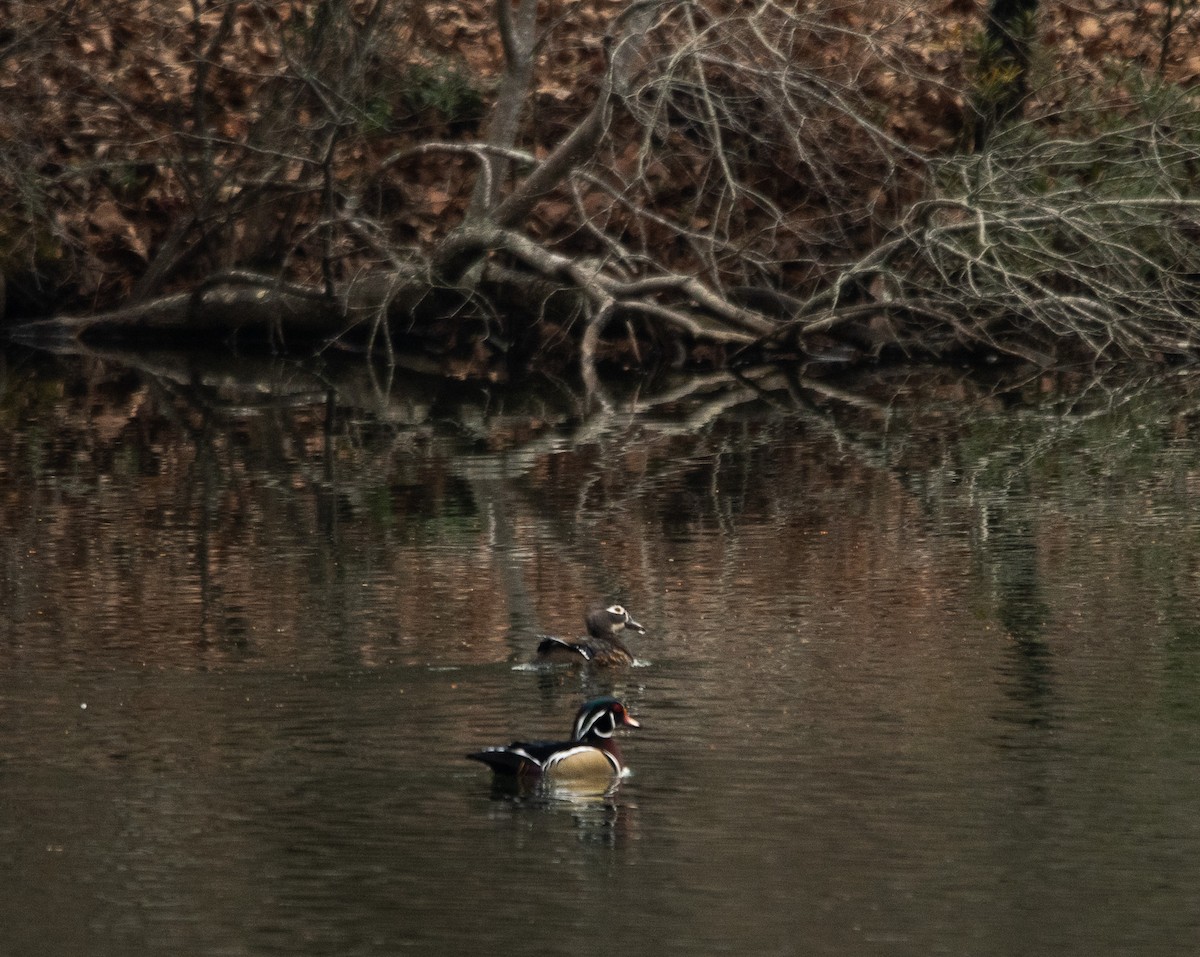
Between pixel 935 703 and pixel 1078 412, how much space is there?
40.2 ft

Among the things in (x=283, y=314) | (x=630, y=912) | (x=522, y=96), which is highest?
(x=522, y=96)

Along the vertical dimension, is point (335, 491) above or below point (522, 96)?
below

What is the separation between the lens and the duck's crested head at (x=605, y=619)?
1050 cm

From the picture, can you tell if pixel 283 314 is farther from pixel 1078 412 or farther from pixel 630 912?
pixel 630 912

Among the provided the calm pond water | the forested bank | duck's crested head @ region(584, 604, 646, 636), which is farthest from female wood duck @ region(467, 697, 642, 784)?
the forested bank

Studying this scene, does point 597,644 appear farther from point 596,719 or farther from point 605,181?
point 605,181

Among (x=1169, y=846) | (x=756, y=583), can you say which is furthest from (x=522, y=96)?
(x=1169, y=846)

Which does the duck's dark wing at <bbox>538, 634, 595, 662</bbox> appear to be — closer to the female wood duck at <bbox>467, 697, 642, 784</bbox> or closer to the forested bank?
the female wood duck at <bbox>467, 697, 642, 784</bbox>

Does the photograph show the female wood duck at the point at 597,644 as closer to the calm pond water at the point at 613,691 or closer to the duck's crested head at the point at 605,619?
the duck's crested head at the point at 605,619

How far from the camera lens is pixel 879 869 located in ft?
23.4

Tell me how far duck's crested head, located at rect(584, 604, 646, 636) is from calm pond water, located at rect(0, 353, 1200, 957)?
0.34m

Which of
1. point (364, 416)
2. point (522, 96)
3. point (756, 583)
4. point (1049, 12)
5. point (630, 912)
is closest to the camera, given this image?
point (630, 912)

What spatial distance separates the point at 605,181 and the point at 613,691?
55.5 feet

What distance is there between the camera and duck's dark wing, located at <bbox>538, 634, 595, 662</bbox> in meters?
9.91
